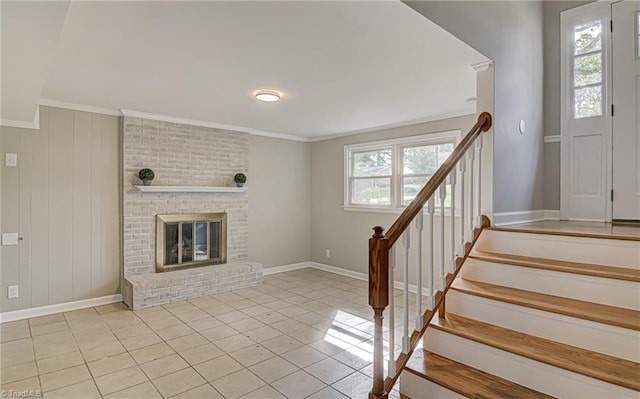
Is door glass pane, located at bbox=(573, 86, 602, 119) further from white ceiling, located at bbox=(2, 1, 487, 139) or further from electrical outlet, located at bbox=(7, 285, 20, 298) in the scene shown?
electrical outlet, located at bbox=(7, 285, 20, 298)

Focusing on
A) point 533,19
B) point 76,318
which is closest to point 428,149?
point 533,19

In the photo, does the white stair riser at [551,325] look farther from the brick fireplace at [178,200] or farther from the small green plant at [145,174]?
the small green plant at [145,174]

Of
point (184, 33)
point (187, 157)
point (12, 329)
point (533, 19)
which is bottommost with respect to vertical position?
point (12, 329)

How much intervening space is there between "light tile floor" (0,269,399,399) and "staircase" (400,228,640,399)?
642mm

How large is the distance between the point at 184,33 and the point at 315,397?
263 cm

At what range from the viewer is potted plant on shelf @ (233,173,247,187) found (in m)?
5.35

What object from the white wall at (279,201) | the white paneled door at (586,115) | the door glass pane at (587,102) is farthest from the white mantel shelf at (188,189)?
the door glass pane at (587,102)

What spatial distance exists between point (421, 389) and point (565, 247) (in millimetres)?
1413

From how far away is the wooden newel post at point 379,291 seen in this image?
1.82 m

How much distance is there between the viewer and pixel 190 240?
16.3 ft

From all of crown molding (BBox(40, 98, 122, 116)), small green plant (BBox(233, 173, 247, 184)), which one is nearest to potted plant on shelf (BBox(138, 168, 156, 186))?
crown molding (BBox(40, 98, 122, 116))

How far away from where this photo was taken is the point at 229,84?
3.26 metres

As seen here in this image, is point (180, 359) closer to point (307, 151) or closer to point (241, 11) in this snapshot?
point (241, 11)

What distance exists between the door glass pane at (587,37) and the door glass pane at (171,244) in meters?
5.29
